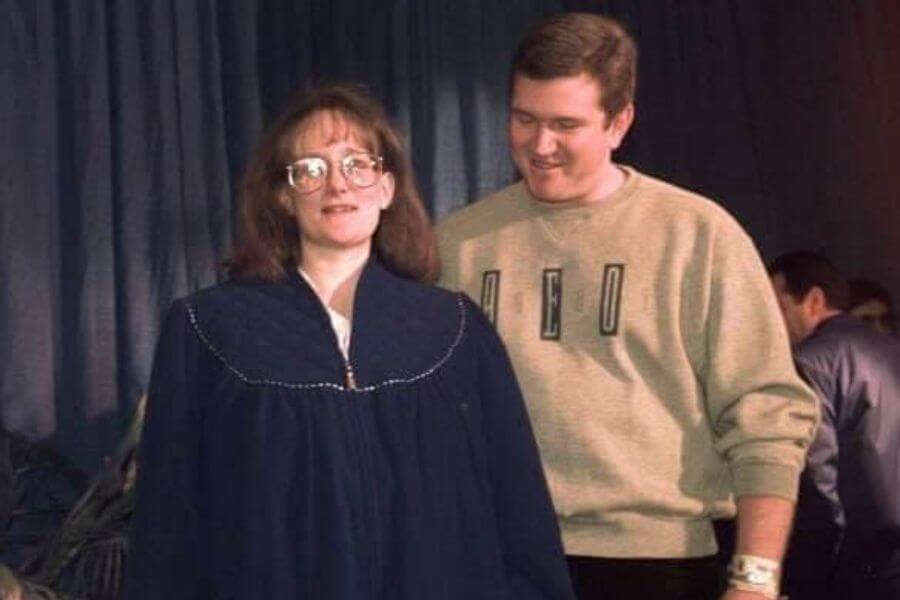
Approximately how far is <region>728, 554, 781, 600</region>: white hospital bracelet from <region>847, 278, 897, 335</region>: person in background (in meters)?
2.70

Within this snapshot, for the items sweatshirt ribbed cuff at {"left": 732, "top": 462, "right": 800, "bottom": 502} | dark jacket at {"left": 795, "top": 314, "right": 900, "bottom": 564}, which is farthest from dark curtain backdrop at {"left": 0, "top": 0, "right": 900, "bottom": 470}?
sweatshirt ribbed cuff at {"left": 732, "top": 462, "right": 800, "bottom": 502}

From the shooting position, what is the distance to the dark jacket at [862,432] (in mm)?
3363

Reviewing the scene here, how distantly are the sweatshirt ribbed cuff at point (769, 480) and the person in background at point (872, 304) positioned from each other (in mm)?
2652

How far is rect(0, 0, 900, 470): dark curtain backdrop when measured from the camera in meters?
3.18

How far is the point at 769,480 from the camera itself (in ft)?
5.76

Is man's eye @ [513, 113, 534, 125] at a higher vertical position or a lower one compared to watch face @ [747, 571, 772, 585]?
higher

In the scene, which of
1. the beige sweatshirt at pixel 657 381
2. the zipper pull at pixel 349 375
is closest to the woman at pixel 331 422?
the zipper pull at pixel 349 375

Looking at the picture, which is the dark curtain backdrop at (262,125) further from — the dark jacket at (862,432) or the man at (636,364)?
the man at (636,364)

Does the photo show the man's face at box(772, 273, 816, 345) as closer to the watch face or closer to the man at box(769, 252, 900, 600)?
the man at box(769, 252, 900, 600)

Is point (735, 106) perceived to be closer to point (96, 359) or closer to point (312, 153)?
point (96, 359)

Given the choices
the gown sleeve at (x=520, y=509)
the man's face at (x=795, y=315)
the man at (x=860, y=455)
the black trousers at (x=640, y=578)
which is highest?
the gown sleeve at (x=520, y=509)

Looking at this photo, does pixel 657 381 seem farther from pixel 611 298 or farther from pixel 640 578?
pixel 640 578

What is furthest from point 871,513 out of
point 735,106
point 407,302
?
point 407,302

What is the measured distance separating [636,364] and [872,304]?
9.01 feet
